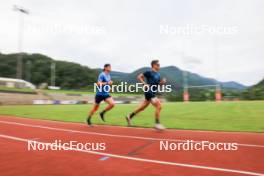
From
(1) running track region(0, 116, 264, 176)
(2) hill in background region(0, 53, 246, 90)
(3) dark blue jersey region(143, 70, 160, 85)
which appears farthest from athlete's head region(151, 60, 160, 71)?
(2) hill in background region(0, 53, 246, 90)

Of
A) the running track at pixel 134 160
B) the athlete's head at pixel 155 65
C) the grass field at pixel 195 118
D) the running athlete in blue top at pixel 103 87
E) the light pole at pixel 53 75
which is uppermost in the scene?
the light pole at pixel 53 75

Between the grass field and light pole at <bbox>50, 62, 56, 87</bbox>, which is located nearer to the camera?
the grass field

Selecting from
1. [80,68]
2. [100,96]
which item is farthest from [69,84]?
[100,96]

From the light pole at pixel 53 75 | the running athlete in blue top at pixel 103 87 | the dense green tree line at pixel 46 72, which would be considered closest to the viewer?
the running athlete in blue top at pixel 103 87

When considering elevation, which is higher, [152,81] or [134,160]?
[152,81]

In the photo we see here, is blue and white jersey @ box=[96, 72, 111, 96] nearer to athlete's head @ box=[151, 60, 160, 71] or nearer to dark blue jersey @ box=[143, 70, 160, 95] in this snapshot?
dark blue jersey @ box=[143, 70, 160, 95]

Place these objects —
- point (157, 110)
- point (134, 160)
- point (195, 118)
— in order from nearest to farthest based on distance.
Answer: point (134, 160) < point (157, 110) < point (195, 118)

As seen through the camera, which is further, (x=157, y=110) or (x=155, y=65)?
(x=155, y=65)

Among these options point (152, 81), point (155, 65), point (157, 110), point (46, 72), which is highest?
point (46, 72)

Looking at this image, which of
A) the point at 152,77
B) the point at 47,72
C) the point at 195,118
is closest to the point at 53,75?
the point at 47,72

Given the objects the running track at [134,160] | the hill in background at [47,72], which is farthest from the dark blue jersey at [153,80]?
the hill in background at [47,72]

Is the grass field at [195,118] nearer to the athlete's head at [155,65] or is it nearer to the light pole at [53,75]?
the athlete's head at [155,65]

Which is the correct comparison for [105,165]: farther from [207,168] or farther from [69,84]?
[69,84]

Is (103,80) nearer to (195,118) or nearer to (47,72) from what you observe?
(195,118)
